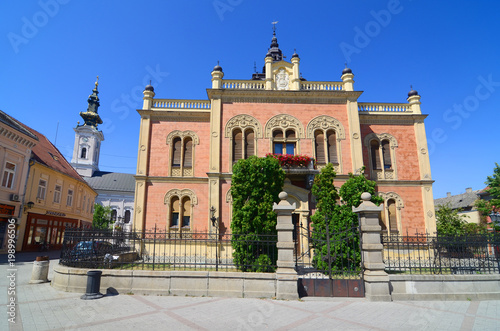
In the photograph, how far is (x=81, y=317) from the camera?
21.5 ft

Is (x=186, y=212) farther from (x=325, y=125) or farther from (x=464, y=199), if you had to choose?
(x=464, y=199)

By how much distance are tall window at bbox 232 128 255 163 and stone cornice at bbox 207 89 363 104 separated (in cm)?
242

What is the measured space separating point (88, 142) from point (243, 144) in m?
54.0

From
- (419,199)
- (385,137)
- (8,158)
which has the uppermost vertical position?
(385,137)

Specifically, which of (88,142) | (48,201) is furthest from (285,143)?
(88,142)

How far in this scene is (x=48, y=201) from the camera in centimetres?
2441

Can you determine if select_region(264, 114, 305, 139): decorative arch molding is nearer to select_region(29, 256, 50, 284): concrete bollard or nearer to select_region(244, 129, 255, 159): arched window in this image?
select_region(244, 129, 255, 159): arched window

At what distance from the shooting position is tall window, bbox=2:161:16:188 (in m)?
19.0

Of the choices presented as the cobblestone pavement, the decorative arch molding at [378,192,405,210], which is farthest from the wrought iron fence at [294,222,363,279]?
the decorative arch molding at [378,192,405,210]

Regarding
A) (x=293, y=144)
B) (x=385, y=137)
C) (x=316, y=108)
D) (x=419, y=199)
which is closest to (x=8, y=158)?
(x=293, y=144)

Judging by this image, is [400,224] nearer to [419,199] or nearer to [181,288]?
[419,199]

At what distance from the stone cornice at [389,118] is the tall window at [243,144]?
854cm

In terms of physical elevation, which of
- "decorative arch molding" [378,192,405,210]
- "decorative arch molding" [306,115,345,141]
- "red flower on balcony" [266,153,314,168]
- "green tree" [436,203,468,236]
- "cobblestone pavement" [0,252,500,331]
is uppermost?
"decorative arch molding" [306,115,345,141]

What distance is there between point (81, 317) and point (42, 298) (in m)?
2.71
